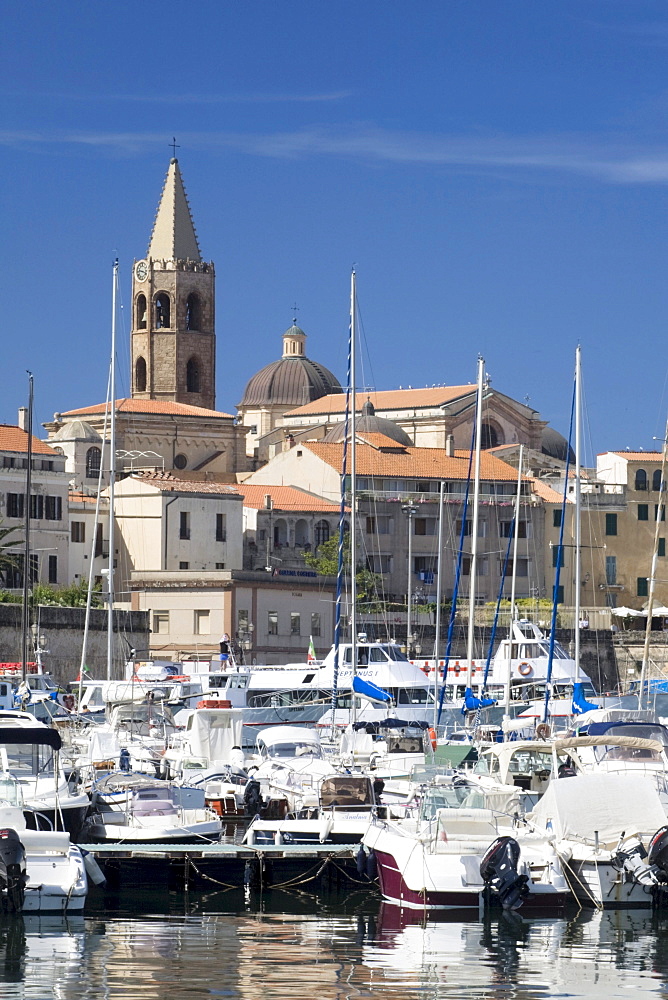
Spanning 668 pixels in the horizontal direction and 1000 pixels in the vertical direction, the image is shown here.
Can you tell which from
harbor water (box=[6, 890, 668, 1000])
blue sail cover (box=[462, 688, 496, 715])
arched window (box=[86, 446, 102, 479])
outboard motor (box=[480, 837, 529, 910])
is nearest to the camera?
harbor water (box=[6, 890, 668, 1000])

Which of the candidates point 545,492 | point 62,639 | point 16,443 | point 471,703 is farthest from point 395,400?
point 471,703

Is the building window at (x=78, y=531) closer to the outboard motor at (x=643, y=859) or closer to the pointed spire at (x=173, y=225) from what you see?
the pointed spire at (x=173, y=225)

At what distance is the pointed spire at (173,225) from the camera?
120 meters

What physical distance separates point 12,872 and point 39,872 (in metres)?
0.67

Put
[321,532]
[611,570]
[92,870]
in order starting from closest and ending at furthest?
1. [92,870]
2. [321,532]
3. [611,570]

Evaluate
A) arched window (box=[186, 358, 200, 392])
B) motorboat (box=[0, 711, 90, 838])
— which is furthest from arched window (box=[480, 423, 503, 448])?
motorboat (box=[0, 711, 90, 838])

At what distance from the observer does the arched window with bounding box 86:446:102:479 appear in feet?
314

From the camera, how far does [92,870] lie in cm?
2558

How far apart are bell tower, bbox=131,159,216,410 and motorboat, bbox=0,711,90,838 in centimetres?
9131

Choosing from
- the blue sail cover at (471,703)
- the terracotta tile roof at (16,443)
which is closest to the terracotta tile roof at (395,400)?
the terracotta tile roof at (16,443)

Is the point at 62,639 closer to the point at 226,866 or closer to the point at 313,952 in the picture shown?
the point at 226,866

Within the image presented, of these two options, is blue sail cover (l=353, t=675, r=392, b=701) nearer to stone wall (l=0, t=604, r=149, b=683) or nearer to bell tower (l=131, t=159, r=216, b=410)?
stone wall (l=0, t=604, r=149, b=683)

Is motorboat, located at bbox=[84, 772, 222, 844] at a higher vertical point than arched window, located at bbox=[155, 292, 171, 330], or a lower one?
lower

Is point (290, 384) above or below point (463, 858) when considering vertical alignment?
above
